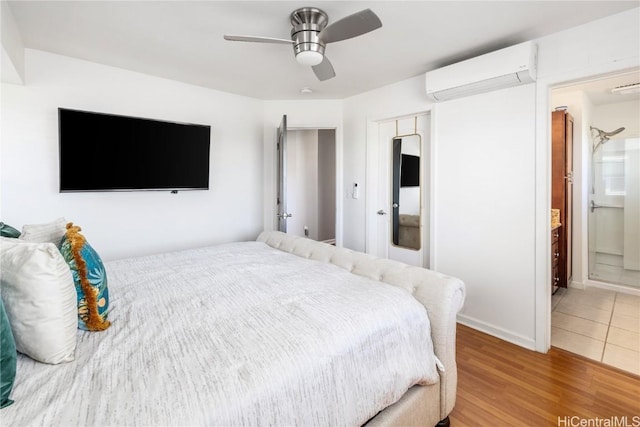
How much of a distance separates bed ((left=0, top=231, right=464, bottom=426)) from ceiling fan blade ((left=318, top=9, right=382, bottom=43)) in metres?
1.28

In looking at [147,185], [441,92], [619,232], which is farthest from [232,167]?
[619,232]

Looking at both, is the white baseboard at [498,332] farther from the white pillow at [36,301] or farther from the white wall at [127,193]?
the white pillow at [36,301]

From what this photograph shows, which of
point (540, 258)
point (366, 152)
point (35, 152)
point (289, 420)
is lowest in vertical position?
point (289, 420)

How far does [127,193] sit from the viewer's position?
2762 millimetres

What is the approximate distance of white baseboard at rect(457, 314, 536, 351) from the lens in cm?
229

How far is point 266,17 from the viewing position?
1871 mm

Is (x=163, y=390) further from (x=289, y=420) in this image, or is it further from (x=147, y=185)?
(x=147, y=185)

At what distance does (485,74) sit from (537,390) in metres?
2.14

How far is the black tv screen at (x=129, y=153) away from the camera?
2.35m

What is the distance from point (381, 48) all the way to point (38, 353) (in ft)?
8.38

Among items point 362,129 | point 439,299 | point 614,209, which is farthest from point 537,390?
point 614,209

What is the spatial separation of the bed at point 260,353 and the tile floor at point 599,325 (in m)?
1.54

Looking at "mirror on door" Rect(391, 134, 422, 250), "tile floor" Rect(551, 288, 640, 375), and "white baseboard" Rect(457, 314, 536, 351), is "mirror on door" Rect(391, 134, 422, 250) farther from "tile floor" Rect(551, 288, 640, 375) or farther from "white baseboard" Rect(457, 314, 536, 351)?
"tile floor" Rect(551, 288, 640, 375)

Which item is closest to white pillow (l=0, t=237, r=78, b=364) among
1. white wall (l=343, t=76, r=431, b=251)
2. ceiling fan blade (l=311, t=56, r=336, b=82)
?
ceiling fan blade (l=311, t=56, r=336, b=82)
